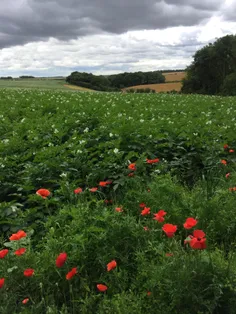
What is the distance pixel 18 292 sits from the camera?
2416 mm

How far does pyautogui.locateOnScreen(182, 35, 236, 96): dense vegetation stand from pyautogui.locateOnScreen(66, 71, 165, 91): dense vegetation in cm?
633

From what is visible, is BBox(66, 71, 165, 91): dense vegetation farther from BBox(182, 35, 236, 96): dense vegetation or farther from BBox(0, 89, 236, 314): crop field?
BBox(0, 89, 236, 314): crop field

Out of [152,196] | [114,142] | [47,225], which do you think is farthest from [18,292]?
[114,142]

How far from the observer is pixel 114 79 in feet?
225

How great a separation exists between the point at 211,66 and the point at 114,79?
20116 millimetres

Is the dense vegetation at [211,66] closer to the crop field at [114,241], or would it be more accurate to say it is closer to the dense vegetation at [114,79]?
the dense vegetation at [114,79]

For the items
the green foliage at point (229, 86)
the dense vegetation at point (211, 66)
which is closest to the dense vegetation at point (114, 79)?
the dense vegetation at point (211, 66)

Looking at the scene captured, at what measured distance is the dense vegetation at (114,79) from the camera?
60.6 m

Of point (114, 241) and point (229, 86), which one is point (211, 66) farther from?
point (114, 241)

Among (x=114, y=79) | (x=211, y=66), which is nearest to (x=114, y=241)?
(x=114, y=79)

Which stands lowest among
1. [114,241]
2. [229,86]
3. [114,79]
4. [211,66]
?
[229,86]

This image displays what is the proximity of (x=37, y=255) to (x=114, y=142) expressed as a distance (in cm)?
246

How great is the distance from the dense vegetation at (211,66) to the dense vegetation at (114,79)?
633cm

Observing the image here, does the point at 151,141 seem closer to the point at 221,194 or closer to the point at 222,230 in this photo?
the point at 221,194
